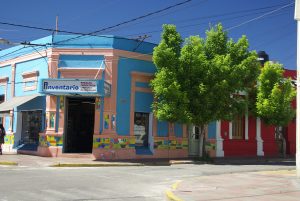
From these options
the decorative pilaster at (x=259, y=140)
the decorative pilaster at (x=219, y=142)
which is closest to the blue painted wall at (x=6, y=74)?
the decorative pilaster at (x=219, y=142)

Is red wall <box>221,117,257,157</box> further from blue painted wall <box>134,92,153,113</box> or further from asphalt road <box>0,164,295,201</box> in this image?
asphalt road <box>0,164,295,201</box>

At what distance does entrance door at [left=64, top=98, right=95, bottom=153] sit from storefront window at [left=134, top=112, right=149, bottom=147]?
103 inches

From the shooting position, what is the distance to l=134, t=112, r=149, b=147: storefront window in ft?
83.7

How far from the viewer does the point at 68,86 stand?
2292 centimetres

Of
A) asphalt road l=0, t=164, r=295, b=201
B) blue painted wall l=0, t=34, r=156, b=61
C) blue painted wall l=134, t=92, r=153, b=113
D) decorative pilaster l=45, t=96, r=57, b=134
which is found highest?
blue painted wall l=0, t=34, r=156, b=61

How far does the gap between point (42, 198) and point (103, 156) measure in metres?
13.5

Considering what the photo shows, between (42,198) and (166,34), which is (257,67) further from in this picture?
(42,198)

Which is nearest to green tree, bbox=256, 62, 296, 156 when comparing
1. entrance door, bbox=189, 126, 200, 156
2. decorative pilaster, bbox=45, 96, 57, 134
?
entrance door, bbox=189, 126, 200, 156

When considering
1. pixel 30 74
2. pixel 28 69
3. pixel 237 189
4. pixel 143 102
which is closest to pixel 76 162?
pixel 143 102

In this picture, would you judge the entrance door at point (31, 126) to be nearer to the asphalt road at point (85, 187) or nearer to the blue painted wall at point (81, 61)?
the blue painted wall at point (81, 61)

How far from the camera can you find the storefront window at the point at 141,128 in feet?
83.7

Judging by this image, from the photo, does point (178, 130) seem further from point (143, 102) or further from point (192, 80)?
point (192, 80)

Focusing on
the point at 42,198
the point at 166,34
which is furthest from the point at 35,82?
the point at 42,198

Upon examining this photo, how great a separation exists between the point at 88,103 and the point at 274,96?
11.7 metres
